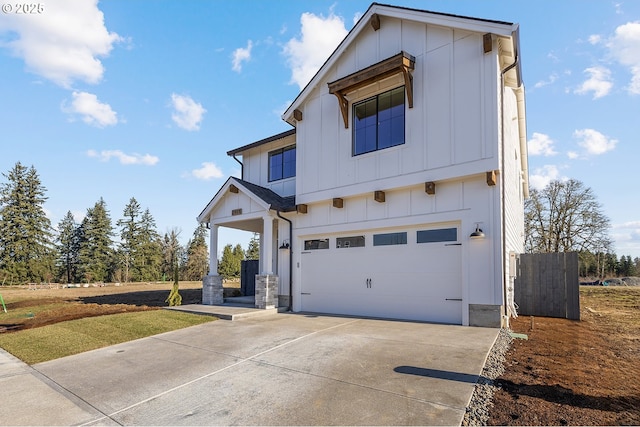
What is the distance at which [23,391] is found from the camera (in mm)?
4805

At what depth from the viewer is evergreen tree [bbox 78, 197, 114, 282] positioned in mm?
45469

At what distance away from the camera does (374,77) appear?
956 centimetres

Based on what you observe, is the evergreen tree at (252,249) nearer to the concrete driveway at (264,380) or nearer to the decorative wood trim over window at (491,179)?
the concrete driveway at (264,380)

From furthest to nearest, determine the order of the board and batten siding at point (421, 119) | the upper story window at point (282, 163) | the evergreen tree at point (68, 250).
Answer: the evergreen tree at point (68, 250) < the upper story window at point (282, 163) < the board and batten siding at point (421, 119)

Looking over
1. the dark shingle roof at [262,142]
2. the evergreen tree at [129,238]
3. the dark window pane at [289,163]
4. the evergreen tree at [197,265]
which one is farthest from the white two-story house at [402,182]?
the evergreen tree at [129,238]

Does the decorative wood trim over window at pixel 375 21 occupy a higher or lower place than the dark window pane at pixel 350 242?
higher

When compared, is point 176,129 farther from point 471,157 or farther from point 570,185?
point 570,185

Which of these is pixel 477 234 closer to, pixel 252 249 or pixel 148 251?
pixel 252 249

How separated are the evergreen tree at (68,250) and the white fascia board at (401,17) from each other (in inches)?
1934

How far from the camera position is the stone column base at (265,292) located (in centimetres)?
1107

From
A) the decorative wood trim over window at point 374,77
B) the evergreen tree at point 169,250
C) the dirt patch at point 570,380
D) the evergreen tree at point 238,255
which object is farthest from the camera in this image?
the evergreen tree at point 169,250

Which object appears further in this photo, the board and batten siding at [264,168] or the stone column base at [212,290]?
the board and batten siding at [264,168]

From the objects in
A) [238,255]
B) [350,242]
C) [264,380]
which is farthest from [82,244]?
[264,380]

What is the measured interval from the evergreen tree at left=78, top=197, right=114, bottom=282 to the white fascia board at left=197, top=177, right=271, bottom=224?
40.3m
